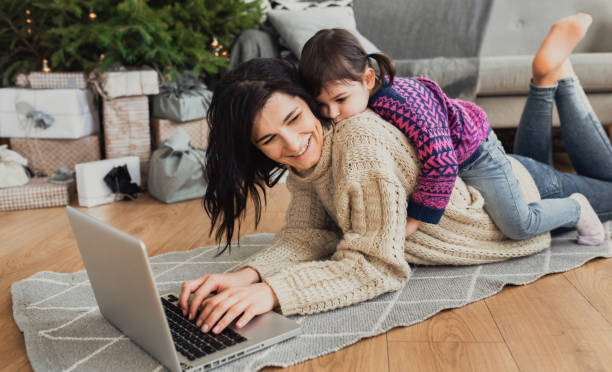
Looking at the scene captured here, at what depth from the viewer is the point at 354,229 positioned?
44.8 inches

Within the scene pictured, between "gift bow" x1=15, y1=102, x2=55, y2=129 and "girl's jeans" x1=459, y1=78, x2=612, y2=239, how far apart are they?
170cm

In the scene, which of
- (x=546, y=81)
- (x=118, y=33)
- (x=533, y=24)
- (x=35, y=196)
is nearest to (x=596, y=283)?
(x=546, y=81)

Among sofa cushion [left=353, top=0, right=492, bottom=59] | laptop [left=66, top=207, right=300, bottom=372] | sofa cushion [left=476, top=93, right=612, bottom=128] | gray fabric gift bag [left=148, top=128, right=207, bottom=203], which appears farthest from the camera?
sofa cushion [left=353, top=0, right=492, bottom=59]

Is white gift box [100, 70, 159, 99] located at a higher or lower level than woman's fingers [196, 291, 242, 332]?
higher

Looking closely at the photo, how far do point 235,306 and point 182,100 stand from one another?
1.55m

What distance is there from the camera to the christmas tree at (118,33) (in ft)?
6.96

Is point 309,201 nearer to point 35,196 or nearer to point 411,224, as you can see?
point 411,224

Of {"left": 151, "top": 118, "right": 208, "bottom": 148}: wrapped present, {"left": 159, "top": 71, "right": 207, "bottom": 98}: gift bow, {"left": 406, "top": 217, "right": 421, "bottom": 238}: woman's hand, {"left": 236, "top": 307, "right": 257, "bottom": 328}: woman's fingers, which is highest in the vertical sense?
{"left": 406, "top": 217, "right": 421, "bottom": 238}: woman's hand

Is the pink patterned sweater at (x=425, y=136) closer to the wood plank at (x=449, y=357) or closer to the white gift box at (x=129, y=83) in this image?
the wood plank at (x=449, y=357)

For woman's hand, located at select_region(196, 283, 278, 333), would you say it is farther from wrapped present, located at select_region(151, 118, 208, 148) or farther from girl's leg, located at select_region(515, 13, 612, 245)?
wrapped present, located at select_region(151, 118, 208, 148)

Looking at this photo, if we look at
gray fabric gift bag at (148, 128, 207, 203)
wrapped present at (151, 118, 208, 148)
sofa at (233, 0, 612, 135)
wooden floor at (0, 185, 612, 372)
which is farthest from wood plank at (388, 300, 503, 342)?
sofa at (233, 0, 612, 135)

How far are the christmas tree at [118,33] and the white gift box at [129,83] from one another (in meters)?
0.05

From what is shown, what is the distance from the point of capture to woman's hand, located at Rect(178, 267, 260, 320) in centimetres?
100

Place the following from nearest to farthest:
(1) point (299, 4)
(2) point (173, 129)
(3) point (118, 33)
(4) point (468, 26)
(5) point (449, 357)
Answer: (5) point (449, 357), (3) point (118, 33), (2) point (173, 129), (1) point (299, 4), (4) point (468, 26)
